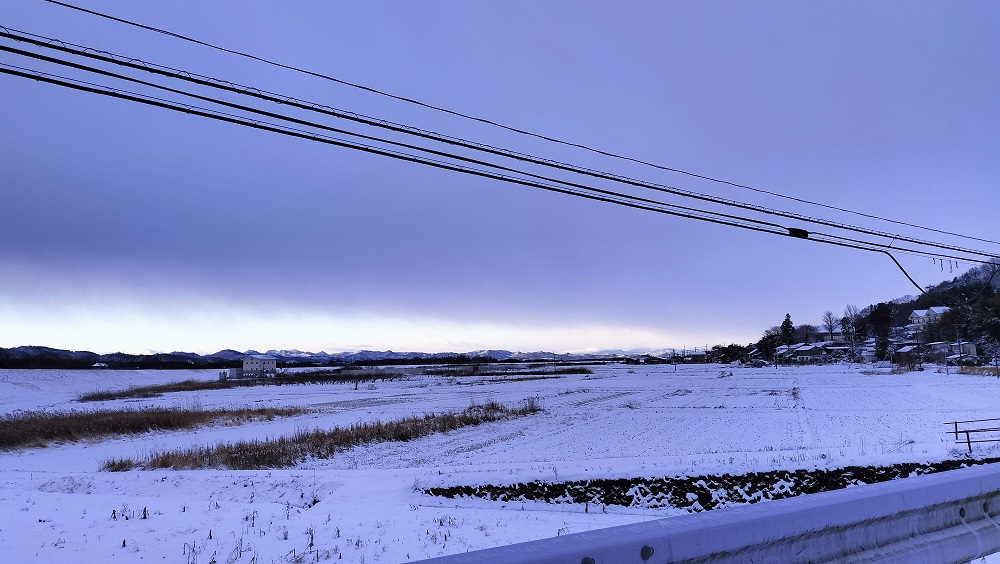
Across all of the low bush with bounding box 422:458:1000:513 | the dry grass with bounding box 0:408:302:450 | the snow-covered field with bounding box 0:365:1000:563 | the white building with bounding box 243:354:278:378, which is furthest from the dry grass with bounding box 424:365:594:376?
the low bush with bounding box 422:458:1000:513

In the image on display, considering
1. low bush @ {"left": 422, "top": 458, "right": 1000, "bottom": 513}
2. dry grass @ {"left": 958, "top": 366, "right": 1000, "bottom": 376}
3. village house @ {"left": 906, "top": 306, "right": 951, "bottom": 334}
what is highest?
village house @ {"left": 906, "top": 306, "right": 951, "bottom": 334}

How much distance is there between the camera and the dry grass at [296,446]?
2398 centimetres

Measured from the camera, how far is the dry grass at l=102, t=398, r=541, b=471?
78.7 feet

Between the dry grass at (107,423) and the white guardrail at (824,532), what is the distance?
39397 mm

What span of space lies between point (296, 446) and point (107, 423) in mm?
18756

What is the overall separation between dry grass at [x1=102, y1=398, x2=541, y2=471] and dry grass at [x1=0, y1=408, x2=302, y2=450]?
1155 cm

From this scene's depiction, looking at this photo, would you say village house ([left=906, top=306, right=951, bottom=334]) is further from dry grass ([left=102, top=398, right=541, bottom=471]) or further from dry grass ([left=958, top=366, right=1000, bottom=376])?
dry grass ([left=102, top=398, right=541, bottom=471])

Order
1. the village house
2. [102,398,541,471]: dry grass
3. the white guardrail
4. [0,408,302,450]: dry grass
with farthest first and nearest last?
the village house
[0,408,302,450]: dry grass
[102,398,541,471]: dry grass
the white guardrail

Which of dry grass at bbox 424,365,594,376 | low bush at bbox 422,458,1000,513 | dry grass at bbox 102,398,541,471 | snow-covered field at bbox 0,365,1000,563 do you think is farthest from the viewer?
dry grass at bbox 424,365,594,376

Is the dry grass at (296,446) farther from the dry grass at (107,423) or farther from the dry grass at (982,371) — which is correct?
the dry grass at (982,371)

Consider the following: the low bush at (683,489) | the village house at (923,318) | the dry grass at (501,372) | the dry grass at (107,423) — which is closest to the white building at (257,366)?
the dry grass at (501,372)

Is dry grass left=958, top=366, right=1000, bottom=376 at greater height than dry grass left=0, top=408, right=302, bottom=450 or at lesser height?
lesser

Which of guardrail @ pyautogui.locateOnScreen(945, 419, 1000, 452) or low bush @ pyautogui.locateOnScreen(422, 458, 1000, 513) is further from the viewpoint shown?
guardrail @ pyautogui.locateOnScreen(945, 419, 1000, 452)

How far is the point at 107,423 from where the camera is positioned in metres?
37.9
